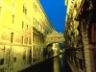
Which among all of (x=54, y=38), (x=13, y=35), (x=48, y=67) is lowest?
(x=48, y=67)

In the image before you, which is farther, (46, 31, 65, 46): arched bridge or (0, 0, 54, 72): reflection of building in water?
(46, 31, 65, 46): arched bridge

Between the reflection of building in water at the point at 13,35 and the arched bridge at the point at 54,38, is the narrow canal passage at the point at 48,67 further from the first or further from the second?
the arched bridge at the point at 54,38

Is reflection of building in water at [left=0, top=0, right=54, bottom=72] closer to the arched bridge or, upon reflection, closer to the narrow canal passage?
the narrow canal passage

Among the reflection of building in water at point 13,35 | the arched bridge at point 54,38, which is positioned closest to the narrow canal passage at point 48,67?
the reflection of building in water at point 13,35

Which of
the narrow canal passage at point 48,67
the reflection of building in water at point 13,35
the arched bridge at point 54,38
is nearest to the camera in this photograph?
the reflection of building in water at point 13,35

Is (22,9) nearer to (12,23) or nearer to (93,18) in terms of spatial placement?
(12,23)

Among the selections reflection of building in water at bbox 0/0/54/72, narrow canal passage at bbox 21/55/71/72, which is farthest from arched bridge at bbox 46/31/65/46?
reflection of building in water at bbox 0/0/54/72

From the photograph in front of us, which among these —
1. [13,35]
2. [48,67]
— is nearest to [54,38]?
[48,67]

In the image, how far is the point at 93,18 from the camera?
863cm

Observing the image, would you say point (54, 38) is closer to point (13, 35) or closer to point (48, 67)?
point (48, 67)

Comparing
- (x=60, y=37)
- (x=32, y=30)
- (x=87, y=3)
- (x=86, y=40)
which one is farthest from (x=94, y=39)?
(x=60, y=37)

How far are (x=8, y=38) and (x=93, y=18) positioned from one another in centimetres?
929

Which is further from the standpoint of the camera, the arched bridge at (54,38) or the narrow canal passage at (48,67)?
the arched bridge at (54,38)

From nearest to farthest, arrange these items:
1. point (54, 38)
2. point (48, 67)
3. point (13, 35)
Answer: point (13, 35), point (48, 67), point (54, 38)
